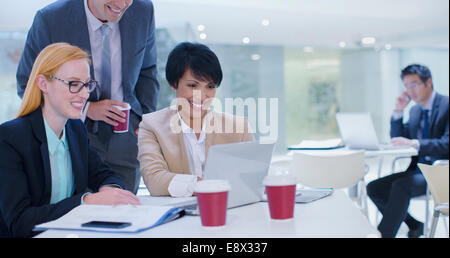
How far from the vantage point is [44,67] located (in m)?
1.65

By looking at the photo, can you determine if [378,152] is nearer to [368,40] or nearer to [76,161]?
[76,161]

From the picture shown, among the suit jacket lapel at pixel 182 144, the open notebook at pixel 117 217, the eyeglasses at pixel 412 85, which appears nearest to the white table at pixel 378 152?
the eyeglasses at pixel 412 85

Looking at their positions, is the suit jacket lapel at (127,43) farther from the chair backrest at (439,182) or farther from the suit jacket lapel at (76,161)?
the chair backrest at (439,182)

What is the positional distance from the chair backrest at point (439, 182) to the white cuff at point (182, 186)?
5.21 feet

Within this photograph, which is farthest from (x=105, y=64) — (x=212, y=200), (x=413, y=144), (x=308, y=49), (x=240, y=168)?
(x=308, y=49)

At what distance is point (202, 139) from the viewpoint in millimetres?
2027

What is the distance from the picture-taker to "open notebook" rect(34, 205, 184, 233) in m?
1.13

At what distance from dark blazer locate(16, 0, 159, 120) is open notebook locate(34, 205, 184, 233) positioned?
1170mm

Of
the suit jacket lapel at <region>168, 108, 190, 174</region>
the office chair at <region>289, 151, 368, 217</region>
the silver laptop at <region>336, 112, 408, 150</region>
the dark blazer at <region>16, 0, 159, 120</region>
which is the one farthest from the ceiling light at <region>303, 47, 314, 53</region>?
the suit jacket lapel at <region>168, 108, 190, 174</region>

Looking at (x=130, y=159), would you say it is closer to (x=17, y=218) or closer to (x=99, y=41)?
(x=99, y=41)

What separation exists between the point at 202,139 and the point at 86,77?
1.89 feet

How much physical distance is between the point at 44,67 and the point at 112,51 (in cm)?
75
